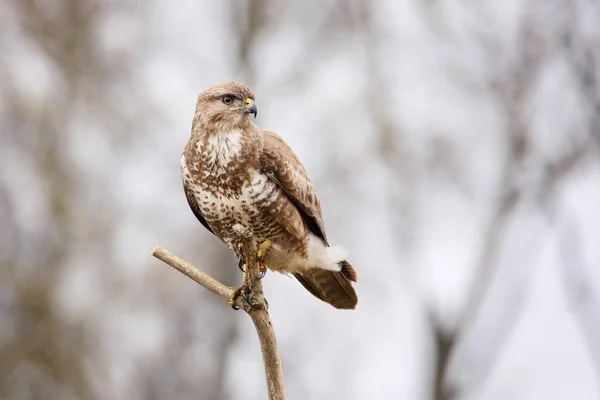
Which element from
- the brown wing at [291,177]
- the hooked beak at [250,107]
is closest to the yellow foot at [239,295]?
the brown wing at [291,177]

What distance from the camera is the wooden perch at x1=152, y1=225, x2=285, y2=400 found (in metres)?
5.38

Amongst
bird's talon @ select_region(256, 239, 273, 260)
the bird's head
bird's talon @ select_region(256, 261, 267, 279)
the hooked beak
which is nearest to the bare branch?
bird's talon @ select_region(256, 261, 267, 279)

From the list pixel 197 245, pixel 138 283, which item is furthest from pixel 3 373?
pixel 197 245

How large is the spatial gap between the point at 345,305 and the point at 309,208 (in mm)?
732

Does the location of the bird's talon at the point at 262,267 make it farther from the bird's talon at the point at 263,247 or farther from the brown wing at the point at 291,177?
the brown wing at the point at 291,177

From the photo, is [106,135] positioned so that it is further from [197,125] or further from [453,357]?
[197,125]

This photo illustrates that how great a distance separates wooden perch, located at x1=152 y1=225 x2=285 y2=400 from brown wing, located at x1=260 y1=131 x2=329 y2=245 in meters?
0.45

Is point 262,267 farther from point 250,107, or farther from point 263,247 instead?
point 250,107

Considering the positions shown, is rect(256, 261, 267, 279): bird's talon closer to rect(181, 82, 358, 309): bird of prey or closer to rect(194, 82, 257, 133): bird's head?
rect(181, 82, 358, 309): bird of prey

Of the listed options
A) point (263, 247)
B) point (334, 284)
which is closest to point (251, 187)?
point (263, 247)

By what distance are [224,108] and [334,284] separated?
1344mm

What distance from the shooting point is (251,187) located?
6.05 m

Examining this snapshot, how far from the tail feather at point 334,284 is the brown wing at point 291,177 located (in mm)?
225

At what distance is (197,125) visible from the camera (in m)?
6.25
